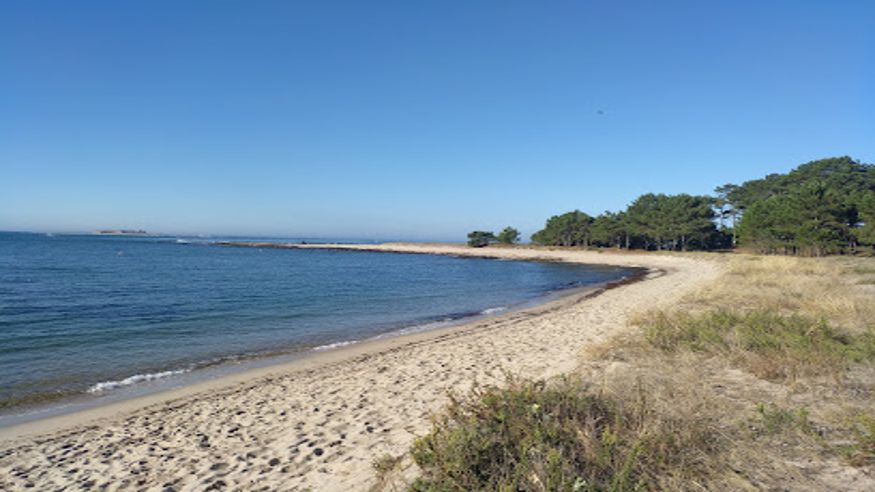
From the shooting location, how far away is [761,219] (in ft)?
182

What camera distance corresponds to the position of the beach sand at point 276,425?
5719mm

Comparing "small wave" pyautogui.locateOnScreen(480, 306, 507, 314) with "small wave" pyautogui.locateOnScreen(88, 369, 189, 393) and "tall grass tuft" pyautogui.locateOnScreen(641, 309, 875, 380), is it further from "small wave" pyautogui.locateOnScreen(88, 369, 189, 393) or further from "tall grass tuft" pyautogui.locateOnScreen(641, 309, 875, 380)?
"small wave" pyautogui.locateOnScreen(88, 369, 189, 393)

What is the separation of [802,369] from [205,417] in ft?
35.0

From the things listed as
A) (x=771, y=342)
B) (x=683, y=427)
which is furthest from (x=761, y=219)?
(x=683, y=427)

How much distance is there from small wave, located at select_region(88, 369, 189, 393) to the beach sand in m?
1.51

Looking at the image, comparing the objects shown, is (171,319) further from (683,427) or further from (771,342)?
(771,342)

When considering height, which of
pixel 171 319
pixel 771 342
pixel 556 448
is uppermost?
pixel 771 342

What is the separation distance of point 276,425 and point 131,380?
20.2 ft

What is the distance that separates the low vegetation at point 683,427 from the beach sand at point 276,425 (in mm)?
1417

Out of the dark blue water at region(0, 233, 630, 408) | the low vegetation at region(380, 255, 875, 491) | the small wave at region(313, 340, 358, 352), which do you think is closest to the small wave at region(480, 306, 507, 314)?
the dark blue water at region(0, 233, 630, 408)

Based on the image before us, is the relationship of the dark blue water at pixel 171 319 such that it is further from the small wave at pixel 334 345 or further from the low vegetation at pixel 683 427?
the low vegetation at pixel 683 427

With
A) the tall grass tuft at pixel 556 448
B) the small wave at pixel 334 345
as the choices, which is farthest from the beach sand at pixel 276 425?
the tall grass tuft at pixel 556 448

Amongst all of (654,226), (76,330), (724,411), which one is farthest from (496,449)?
(654,226)

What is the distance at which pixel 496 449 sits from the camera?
431 cm
